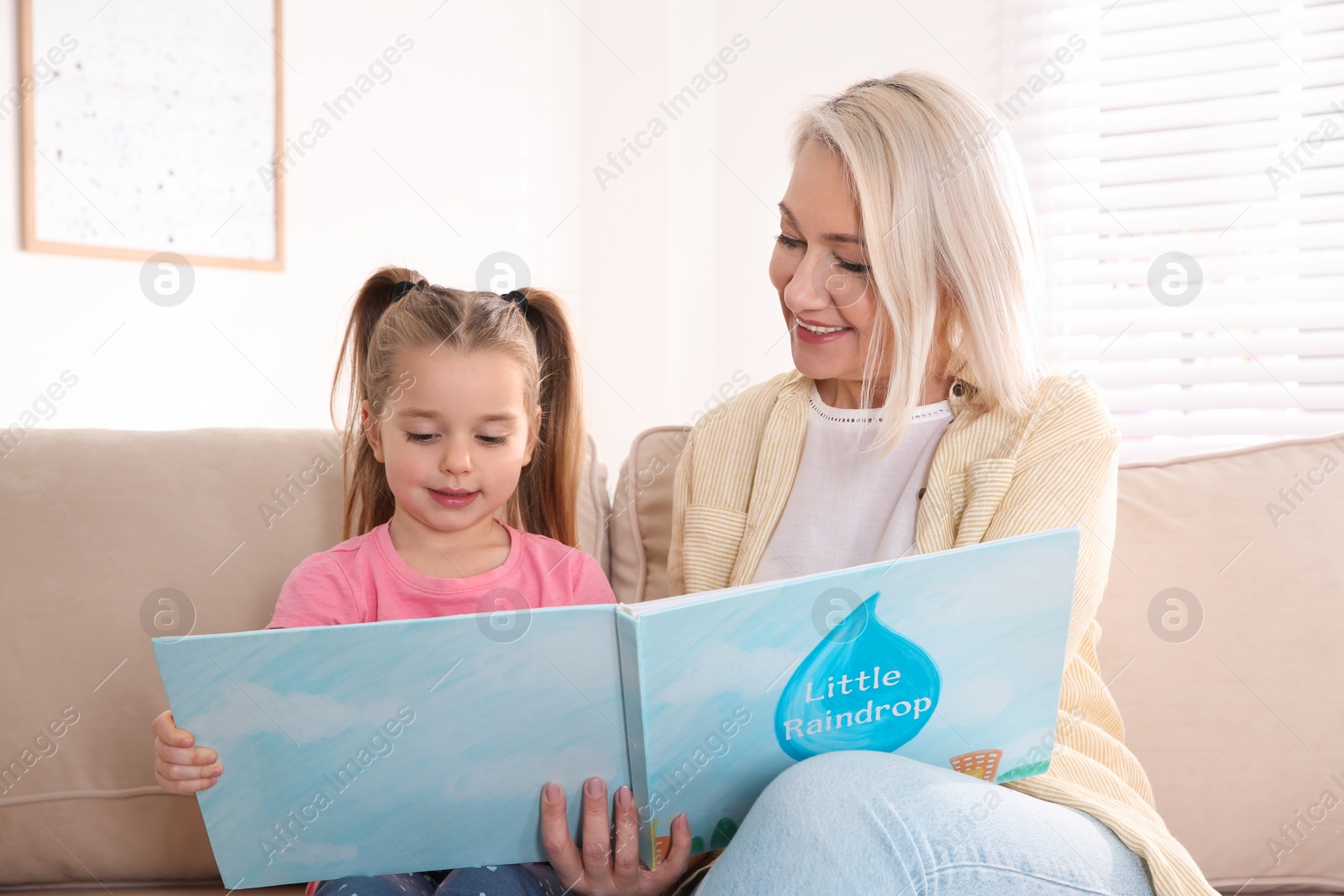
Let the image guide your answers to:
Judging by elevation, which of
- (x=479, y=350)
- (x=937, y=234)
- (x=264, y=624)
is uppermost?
(x=937, y=234)

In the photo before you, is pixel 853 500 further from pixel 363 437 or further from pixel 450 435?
pixel 363 437

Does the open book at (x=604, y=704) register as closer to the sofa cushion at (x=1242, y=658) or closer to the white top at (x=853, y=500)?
the white top at (x=853, y=500)

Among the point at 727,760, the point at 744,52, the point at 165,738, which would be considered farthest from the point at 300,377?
the point at 727,760

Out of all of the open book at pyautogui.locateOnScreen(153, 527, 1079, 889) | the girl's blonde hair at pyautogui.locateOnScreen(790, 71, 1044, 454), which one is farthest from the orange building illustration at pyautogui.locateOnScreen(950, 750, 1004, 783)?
the girl's blonde hair at pyautogui.locateOnScreen(790, 71, 1044, 454)

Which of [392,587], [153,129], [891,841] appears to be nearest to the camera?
[891,841]

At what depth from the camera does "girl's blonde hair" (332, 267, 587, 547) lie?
3.92 feet

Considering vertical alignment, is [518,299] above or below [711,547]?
above

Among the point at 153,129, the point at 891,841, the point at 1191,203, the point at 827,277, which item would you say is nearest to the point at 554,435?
the point at 827,277

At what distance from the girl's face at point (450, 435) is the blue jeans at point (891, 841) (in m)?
0.51

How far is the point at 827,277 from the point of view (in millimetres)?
1192

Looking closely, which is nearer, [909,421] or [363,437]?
[909,421]

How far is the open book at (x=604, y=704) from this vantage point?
0.78m

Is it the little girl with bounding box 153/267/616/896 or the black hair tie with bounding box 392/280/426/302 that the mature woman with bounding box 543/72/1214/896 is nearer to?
the little girl with bounding box 153/267/616/896

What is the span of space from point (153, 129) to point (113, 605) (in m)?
1.36
